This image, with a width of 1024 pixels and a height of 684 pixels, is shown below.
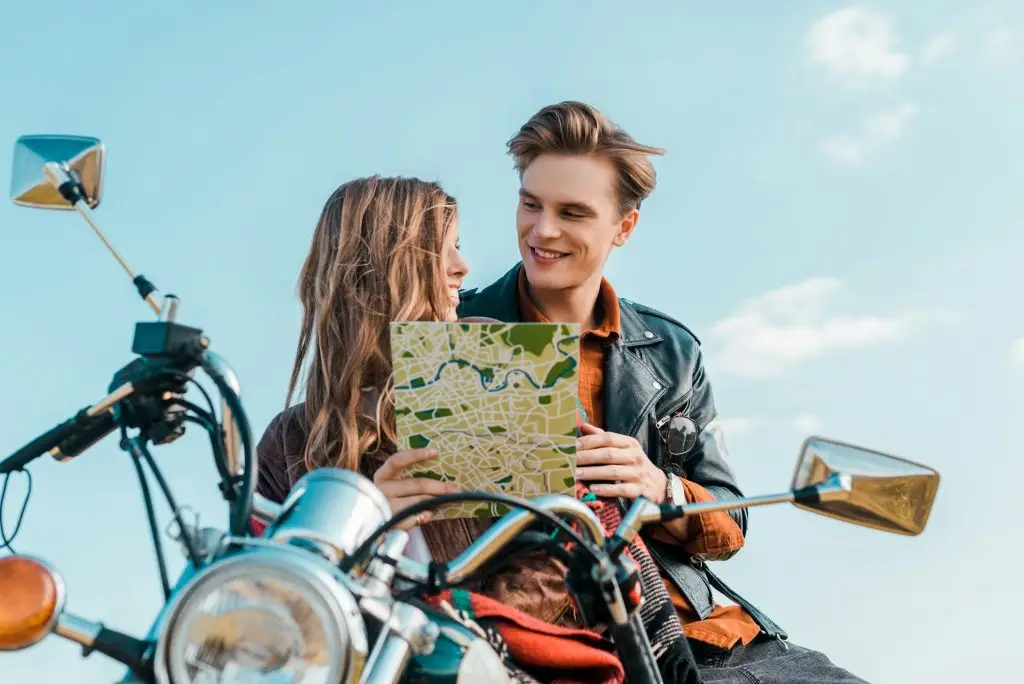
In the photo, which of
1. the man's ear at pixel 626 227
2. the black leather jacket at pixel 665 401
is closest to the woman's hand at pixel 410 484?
the black leather jacket at pixel 665 401

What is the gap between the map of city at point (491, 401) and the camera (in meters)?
2.29

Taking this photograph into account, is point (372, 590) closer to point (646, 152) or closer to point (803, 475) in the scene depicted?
point (803, 475)

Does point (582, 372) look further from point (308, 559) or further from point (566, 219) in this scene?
point (308, 559)

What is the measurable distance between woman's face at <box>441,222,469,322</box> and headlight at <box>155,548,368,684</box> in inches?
77.4

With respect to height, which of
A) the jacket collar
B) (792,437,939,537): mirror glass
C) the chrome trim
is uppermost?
the jacket collar

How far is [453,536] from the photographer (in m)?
Result: 2.73

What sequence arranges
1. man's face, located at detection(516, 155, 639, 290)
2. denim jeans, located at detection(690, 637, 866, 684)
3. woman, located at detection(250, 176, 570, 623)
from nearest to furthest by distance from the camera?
woman, located at detection(250, 176, 570, 623) < denim jeans, located at detection(690, 637, 866, 684) < man's face, located at detection(516, 155, 639, 290)

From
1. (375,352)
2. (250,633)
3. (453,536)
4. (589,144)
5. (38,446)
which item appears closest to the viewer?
(250,633)

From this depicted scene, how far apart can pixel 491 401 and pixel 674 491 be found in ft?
3.90

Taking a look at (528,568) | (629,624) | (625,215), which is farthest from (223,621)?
(625,215)

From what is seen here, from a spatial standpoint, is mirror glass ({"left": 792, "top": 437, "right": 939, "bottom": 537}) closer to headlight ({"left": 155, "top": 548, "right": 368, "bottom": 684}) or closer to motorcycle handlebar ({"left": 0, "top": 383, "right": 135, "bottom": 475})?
headlight ({"left": 155, "top": 548, "right": 368, "bottom": 684})

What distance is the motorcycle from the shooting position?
1.40 metres

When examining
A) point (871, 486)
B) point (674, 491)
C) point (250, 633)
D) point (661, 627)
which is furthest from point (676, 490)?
point (250, 633)

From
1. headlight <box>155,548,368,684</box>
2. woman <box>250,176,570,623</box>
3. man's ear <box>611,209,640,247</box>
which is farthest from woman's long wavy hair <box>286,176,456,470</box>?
headlight <box>155,548,368,684</box>
